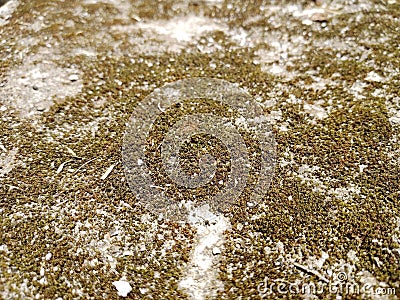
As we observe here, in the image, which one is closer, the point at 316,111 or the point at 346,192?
the point at 346,192

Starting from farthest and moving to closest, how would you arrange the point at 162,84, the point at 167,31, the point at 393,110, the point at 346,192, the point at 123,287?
1. the point at 167,31
2. the point at 162,84
3. the point at 393,110
4. the point at 346,192
5. the point at 123,287

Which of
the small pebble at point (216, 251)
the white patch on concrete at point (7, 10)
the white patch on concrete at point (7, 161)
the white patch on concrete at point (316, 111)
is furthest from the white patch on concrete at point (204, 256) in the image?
the white patch on concrete at point (7, 10)

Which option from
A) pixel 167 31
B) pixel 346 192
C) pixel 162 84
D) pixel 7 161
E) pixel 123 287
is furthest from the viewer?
pixel 167 31

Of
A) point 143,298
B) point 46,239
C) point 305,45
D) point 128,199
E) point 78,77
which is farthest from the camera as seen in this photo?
point 305,45

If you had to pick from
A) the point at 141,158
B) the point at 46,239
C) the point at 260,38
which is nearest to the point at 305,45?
the point at 260,38

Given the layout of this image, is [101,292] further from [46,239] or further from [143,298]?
[46,239]

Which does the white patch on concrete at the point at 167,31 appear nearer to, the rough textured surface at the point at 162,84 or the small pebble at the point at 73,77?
the rough textured surface at the point at 162,84

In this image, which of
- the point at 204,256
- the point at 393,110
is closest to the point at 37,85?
the point at 204,256

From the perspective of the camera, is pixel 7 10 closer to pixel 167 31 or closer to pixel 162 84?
pixel 167 31
